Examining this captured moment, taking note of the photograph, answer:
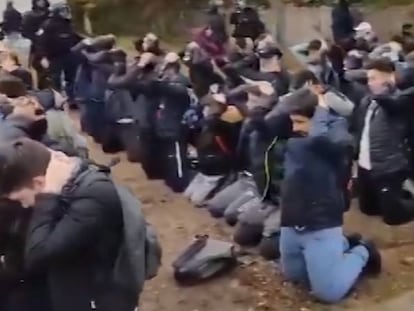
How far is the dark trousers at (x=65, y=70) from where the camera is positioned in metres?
12.3

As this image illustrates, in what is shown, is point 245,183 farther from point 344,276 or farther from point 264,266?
point 344,276

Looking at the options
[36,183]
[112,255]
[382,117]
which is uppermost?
[36,183]

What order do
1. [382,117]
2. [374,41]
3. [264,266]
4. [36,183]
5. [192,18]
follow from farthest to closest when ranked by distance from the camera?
[192,18] → [374,41] → [382,117] → [264,266] → [36,183]

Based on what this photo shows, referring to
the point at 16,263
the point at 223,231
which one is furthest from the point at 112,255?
the point at 223,231

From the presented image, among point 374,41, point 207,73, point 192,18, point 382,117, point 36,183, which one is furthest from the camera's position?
point 192,18

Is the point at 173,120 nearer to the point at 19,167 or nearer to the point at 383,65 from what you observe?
the point at 383,65

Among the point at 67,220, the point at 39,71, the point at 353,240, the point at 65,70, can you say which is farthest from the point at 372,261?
the point at 39,71

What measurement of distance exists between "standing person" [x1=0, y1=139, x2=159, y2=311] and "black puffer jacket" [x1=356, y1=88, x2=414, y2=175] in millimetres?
3620

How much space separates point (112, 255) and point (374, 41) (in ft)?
25.4

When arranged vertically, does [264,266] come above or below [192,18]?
above

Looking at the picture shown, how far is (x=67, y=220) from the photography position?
162 inches

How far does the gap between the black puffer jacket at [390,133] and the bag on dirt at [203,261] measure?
4.97 feet

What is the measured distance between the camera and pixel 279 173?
6.96 m

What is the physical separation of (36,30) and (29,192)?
34.8 ft
